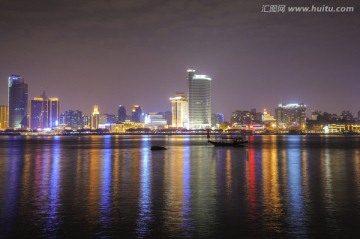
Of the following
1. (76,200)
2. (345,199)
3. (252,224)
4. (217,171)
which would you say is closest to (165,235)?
(252,224)

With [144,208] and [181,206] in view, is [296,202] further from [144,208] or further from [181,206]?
[144,208]

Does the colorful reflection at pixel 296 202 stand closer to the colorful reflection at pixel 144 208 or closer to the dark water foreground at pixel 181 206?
the dark water foreground at pixel 181 206

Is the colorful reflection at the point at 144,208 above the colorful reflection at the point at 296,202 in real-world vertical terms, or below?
above

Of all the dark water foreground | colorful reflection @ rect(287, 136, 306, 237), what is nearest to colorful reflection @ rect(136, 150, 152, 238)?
the dark water foreground

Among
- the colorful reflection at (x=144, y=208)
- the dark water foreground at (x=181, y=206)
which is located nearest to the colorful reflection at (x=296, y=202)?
the dark water foreground at (x=181, y=206)

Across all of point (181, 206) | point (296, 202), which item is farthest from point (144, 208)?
point (296, 202)

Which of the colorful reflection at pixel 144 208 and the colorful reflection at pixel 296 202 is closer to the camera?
the colorful reflection at pixel 144 208

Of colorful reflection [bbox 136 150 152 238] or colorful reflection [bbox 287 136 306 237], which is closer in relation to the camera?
colorful reflection [bbox 136 150 152 238]

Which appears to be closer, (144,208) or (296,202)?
(144,208)

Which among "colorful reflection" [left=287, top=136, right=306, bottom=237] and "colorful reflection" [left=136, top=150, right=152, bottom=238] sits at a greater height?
"colorful reflection" [left=136, top=150, right=152, bottom=238]

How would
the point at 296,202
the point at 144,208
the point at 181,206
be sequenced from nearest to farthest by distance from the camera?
1. the point at 144,208
2. the point at 181,206
3. the point at 296,202

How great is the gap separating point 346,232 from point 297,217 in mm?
3127

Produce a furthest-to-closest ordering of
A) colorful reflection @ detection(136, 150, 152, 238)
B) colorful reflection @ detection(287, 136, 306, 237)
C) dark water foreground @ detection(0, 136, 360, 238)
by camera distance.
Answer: colorful reflection @ detection(287, 136, 306, 237) → colorful reflection @ detection(136, 150, 152, 238) → dark water foreground @ detection(0, 136, 360, 238)

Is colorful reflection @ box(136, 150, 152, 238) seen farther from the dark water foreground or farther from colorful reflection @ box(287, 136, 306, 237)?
colorful reflection @ box(287, 136, 306, 237)
